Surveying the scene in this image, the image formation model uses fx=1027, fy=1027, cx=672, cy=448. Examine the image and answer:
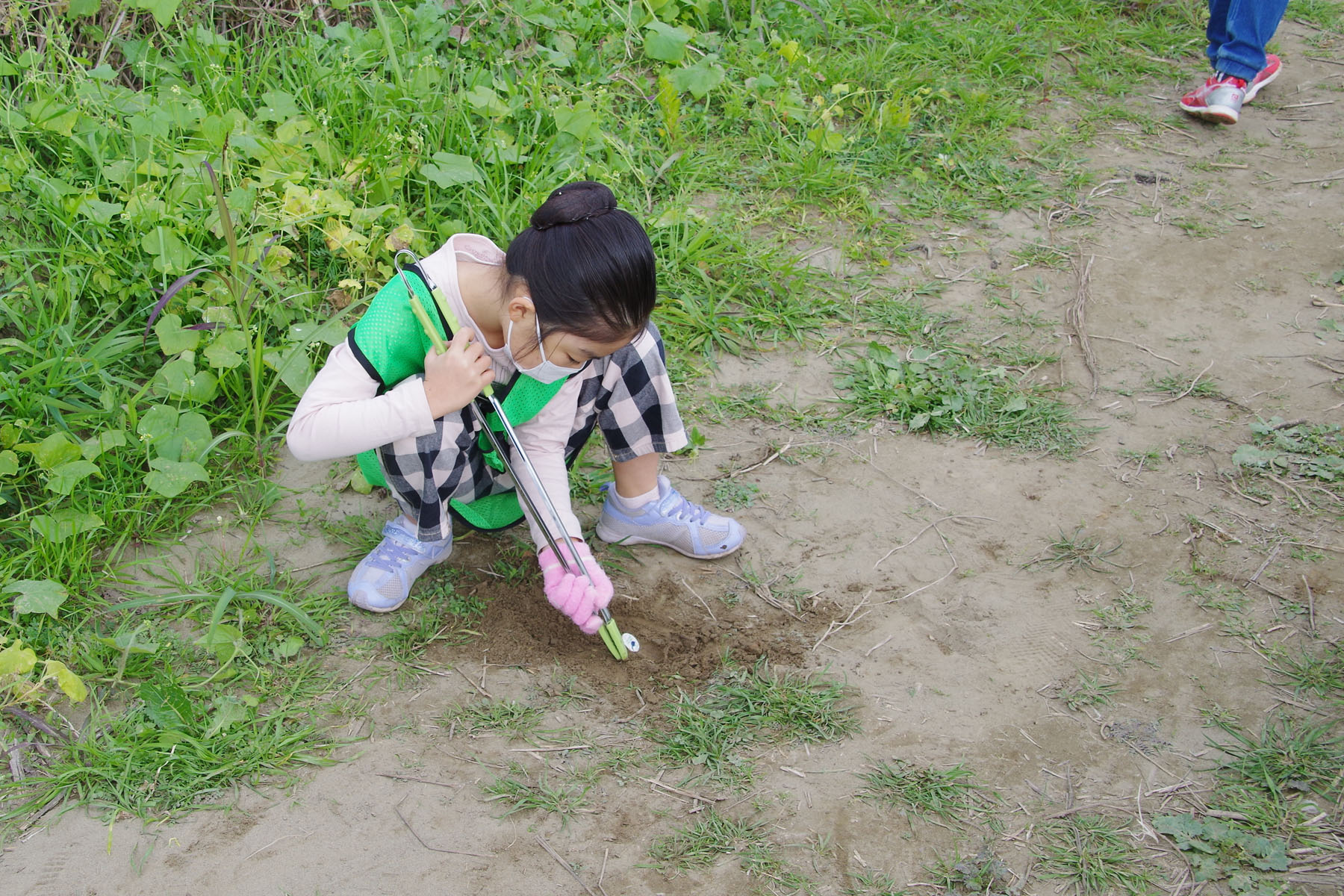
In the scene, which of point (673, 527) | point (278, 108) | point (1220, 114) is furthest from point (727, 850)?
point (1220, 114)

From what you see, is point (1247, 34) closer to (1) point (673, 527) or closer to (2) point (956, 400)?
(2) point (956, 400)

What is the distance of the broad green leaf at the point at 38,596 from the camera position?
1926 mm

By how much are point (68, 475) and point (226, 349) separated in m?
0.43

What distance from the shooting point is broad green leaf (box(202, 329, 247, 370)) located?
231 cm

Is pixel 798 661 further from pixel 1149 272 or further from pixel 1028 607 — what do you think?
pixel 1149 272

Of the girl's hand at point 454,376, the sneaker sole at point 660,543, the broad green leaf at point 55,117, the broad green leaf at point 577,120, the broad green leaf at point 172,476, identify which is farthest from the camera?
the broad green leaf at point 577,120

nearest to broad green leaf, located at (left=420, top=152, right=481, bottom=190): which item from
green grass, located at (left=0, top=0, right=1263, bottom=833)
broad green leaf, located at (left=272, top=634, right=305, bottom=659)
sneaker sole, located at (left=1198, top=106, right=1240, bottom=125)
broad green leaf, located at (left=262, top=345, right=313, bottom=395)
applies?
green grass, located at (left=0, top=0, right=1263, bottom=833)

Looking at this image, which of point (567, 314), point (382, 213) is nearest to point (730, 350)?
point (382, 213)

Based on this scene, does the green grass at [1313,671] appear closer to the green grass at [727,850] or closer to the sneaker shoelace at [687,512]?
the green grass at [727,850]

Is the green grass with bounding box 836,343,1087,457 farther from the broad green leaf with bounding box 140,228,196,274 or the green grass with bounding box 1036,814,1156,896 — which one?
the broad green leaf with bounding box 140,228,196,274

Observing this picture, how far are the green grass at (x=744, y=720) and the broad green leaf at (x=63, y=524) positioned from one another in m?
1.22

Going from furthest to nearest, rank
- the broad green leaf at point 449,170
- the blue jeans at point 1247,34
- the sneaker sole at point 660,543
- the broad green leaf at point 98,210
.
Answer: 1. the blue jeans at point 1247,34
2. the broad green leaf at point 449,170
3. the broad green leaf at point 98,210
4. the sneaker sole at point 660,543

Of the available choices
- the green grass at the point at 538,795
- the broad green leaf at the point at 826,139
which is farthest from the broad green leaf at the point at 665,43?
the green grass at the point at 538,795

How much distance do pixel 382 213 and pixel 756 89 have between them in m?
1.51
